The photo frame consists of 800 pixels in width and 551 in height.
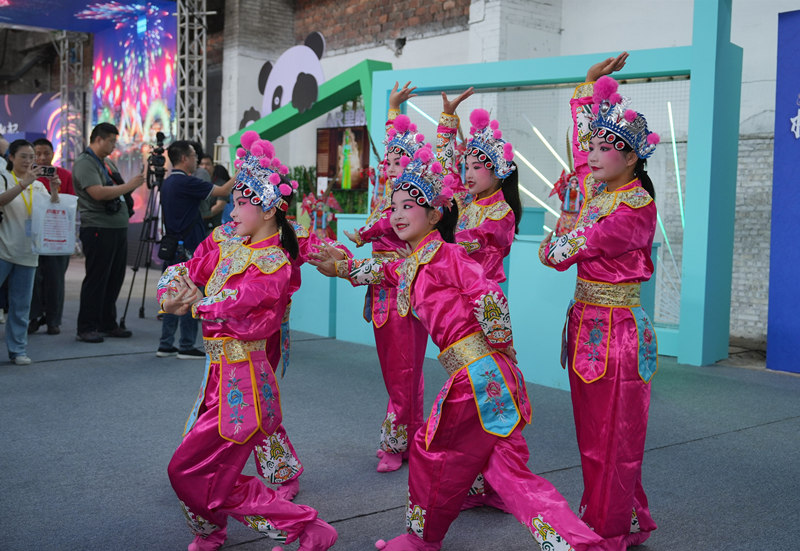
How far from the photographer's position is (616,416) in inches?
→ 96.3

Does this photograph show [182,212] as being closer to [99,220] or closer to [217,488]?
[99,220]

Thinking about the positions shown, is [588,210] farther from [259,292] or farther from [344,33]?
[344,33]

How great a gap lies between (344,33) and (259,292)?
896 centimetres

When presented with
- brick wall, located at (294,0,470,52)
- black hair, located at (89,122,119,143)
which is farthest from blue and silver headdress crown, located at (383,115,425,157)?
brick wall, located at (294,0,470,52)

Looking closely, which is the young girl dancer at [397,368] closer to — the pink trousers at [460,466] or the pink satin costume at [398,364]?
the pink satin costume at [398,364]

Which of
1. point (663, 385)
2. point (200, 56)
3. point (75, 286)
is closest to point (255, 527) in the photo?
point (663, 385)

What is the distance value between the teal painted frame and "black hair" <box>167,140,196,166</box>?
2.66 metres

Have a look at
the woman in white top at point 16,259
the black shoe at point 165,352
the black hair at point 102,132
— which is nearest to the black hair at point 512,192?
the black shoe at point 165,352

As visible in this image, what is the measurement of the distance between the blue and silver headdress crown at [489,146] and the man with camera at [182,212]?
2.26 metres

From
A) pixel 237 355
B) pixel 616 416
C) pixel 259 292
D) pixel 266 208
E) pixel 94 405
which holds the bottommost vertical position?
pixel 94 405

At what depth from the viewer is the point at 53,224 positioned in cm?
565

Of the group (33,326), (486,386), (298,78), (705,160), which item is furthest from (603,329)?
(298,78)

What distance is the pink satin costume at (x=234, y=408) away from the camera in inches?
90.4

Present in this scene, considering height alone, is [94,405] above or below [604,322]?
below
